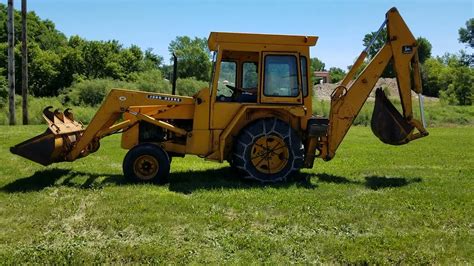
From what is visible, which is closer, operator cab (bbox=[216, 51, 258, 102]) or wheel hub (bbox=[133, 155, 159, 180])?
wheel hub (bbox=[133, 155, 159, 180])

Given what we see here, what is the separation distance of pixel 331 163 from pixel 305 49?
12.6 feet

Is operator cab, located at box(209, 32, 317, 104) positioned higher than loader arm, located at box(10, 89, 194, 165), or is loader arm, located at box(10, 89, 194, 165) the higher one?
operator cab, located at box(209, 32, 317, 104)

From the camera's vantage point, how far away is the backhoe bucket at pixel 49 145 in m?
8.55

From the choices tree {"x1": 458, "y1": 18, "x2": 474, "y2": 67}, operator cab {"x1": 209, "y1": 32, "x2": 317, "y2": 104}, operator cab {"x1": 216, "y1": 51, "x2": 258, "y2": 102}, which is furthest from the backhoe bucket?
tree {"x1": 458, "y1": 18, "x2": 474, "y2": 67}

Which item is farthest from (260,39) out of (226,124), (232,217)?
(232,217)

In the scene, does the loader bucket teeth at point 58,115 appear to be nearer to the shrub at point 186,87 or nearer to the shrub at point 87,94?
the shrub at point 186,87

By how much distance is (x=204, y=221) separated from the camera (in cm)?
623

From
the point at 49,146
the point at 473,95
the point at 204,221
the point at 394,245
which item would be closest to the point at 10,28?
the point at 49,146

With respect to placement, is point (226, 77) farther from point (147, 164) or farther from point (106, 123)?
point (106, 123)

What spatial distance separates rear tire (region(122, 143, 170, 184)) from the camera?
8.62 metres

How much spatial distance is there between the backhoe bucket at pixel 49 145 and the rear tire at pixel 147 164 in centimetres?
120

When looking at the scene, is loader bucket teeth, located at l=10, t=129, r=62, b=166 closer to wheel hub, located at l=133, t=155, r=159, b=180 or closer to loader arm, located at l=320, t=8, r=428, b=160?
wheel hub, located at l=133, t=155, r=159, b=180

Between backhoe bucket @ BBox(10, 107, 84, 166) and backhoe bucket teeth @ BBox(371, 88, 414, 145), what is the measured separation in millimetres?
6085

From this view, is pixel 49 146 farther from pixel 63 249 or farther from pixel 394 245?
pixel 394 245
